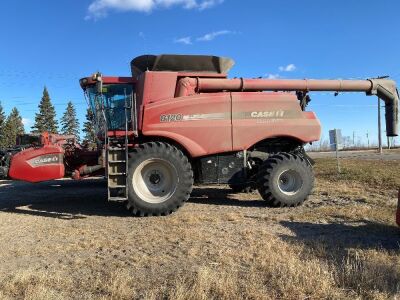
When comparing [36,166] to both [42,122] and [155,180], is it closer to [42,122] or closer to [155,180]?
[155,180]

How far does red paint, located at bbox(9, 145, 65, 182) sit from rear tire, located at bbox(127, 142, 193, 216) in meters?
1.84

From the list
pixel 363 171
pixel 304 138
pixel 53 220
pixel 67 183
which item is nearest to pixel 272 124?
pixel 304 138

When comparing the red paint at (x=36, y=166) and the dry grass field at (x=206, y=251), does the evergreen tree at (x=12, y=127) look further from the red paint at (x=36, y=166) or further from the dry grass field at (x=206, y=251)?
the dry grass field at (x=206, y=251)

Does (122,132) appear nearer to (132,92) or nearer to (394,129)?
(132,92)

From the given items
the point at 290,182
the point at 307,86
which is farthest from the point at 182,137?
the point at 307,86

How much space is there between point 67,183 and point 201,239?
11.8 meters

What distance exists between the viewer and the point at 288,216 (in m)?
9.49

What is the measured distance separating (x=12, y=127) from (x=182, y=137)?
228 ft

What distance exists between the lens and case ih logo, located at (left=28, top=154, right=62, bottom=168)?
10.5m

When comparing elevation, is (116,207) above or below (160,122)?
below

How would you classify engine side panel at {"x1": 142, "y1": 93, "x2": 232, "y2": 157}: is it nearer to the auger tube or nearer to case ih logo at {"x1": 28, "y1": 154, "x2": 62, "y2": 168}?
the auger tube

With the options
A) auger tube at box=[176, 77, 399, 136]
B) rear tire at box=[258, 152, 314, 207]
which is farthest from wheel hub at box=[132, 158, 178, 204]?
rear tire at box=[258, 152, 314, 207]

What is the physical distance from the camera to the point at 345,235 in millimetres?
7695

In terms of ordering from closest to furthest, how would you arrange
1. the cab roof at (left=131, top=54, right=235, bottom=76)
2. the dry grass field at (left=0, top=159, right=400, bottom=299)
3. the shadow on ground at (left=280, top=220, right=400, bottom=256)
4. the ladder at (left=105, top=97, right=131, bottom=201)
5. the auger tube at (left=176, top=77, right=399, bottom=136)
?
the dry grass field at (left=0, top=159, right=400, bottom=299) → the shadow on ground at (left=280, top=220, right=400, bottom=256) → the ladder at (left=105, top=97, right=131, bottom=201) → the cab roof at (left=131, top=54, right=235, bottom=76) → the auger tube at (left=176, top=77, right=399, bottom=136)
